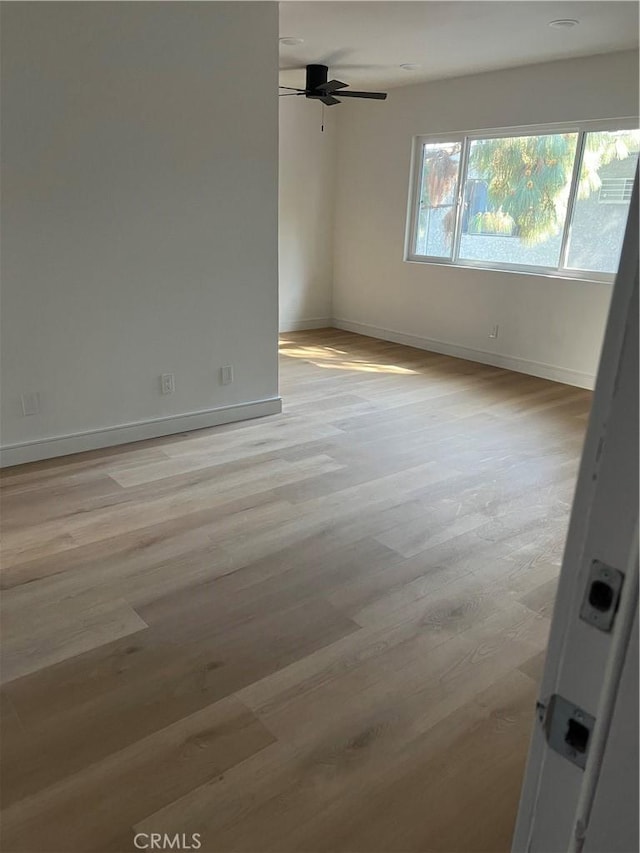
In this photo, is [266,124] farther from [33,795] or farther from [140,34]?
[33,795]

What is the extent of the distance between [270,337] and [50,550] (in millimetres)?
2122

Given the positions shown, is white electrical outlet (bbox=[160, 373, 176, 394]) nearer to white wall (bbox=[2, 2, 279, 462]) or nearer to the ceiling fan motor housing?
white wall (bbox=[2, 2, 279, 462])

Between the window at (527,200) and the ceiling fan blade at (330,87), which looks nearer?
the ceiling fan blade at (330,87)

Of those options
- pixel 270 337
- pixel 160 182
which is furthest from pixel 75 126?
pixel 270 337

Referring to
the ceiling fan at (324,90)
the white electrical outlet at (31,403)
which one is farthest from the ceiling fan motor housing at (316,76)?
the white electrical outlet at (31,403)

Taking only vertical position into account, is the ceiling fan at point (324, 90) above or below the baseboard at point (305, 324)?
above

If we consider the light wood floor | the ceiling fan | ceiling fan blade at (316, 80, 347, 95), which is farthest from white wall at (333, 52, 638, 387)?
the light wood floor

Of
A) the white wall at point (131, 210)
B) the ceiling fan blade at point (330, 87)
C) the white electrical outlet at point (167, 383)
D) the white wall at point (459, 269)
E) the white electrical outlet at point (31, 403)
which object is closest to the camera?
the white wall at point (131, 210)

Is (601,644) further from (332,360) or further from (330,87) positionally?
(332,360)

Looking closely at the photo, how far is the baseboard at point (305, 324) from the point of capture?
23.6ft

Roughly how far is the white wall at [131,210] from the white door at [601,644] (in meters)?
3.32

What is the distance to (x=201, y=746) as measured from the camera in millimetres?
1713

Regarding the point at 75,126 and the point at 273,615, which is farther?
the point at 75,126

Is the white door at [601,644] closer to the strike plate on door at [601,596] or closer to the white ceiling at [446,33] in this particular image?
the strike plate on door at [601,596]
